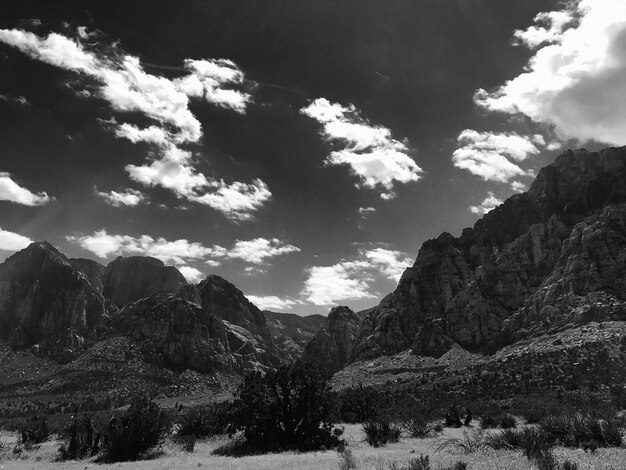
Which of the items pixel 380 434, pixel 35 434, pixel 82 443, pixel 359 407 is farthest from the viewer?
pixel 359 407

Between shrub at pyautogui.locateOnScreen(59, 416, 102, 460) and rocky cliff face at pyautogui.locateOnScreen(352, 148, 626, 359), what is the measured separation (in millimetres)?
115703

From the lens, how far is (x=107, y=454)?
93.2ft

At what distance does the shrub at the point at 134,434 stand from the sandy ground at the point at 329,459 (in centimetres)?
143

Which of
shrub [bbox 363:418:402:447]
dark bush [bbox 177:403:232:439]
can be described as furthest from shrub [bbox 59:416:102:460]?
shrub [bbox 363:418:402:447]

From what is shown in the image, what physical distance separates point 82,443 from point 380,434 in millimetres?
21826

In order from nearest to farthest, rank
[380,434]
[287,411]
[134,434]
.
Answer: [134,434] < [380,434] < [287,411]

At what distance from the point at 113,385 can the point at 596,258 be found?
549 ft

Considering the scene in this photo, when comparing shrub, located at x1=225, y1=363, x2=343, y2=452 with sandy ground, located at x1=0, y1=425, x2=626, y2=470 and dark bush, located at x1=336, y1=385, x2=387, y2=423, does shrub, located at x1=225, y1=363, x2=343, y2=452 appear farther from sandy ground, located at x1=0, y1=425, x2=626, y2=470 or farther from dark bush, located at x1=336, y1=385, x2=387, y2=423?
dark bush, located at x1=336, y1=385, x2=387, y2=423

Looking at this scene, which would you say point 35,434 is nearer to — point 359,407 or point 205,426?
point 205,426

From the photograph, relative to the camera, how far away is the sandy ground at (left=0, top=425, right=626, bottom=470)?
18.3m

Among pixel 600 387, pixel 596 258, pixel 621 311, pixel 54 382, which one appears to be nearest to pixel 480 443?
pixel 600 387

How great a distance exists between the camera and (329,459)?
23656 mm

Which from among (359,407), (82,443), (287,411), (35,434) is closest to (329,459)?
(287,411)

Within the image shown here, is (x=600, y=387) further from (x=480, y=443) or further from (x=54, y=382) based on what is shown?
(x=54, y=382)
